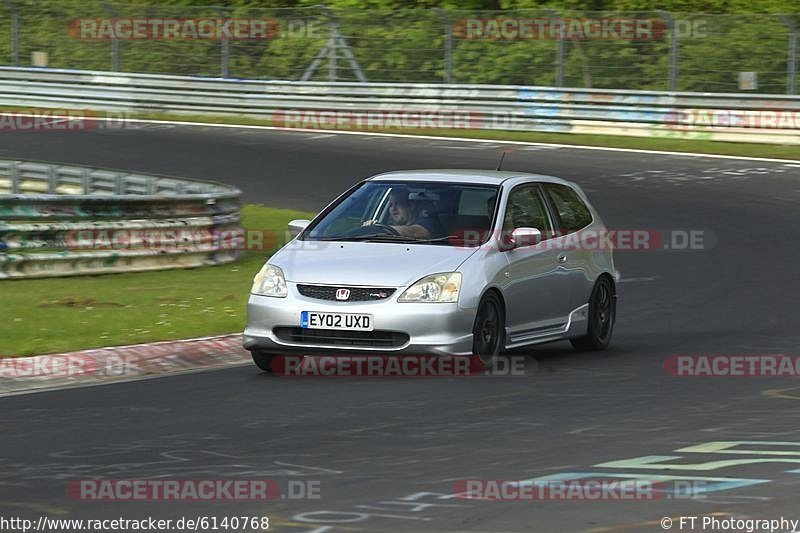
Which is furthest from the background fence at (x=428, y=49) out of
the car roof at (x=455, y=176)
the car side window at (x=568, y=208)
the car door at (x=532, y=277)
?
the car roof at (x=455, y=176)

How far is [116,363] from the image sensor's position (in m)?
12.2

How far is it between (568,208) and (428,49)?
21915 millimetres

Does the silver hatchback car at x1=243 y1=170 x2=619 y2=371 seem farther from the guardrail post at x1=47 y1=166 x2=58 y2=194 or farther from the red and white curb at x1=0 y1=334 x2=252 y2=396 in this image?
the guardrail post at x1=47 y1=166 x2=58 y2=194

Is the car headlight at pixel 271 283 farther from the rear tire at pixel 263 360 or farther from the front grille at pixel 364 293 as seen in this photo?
the rear tire at pixel 263 360

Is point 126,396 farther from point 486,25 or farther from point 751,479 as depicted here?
point 486,25

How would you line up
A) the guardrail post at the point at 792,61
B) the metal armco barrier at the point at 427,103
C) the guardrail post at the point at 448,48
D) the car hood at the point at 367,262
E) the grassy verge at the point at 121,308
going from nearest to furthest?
1. the car hood at the point at 367,262
2. the grassy verge at the point at 121,308
3. the guardrail post at the point at 792,61
4. the metal armco barrier at the point at 427,103
5. the guardrail post at the point at 448,48

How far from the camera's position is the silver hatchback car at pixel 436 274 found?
1137 cm

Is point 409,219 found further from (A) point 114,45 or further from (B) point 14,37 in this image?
(B) point 14,37

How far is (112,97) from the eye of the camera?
37.1 m

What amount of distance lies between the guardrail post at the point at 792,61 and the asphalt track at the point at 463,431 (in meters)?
13.7

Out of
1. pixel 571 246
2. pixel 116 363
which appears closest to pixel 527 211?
pixel 571 246

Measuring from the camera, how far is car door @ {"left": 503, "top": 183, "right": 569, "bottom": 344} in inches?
483

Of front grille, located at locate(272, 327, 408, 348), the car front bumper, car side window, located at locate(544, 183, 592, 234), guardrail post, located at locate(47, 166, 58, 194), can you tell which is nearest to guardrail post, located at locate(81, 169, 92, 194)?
guardrail post, located at locate(47, 166, 58, 194)

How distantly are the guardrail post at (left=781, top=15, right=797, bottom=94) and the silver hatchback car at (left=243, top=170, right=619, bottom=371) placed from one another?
1845cm
